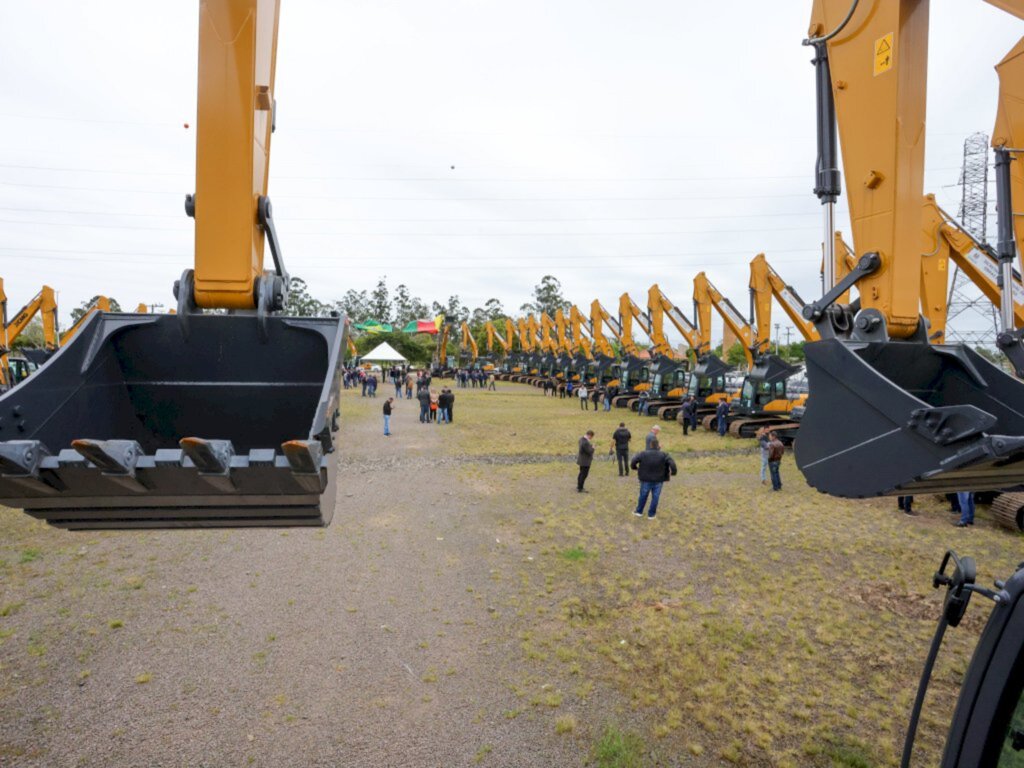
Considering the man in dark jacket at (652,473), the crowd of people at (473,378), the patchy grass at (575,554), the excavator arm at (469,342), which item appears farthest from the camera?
the excavator arm at (469,342)

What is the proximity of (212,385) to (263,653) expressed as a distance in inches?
101

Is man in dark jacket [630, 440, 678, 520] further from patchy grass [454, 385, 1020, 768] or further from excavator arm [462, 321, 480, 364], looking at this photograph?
excavator arm [462, 321, 480, 364]

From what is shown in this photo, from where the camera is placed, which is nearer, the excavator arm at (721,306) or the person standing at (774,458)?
the person standing at (774,458)

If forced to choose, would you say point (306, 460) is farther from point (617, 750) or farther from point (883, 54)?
point (883, 54)

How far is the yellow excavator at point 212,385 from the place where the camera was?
2.40m

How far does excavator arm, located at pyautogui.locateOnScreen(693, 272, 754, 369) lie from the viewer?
2111 centimetres

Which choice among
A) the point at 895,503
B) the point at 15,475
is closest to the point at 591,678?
the point at 15,475

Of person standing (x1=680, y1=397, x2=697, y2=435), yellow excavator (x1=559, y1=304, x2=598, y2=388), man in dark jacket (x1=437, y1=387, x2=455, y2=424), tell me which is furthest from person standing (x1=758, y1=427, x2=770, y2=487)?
yellow excavator (x1=559, y1=304, x2=598, y2=388)

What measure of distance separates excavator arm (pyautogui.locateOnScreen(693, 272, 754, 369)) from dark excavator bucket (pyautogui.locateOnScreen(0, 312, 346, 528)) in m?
19.0

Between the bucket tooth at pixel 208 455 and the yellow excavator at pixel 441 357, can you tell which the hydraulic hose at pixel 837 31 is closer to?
the bucket tooth at pixel 208 455

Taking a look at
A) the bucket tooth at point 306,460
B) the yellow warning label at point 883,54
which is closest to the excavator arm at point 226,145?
the bucket tooth at point 306,460

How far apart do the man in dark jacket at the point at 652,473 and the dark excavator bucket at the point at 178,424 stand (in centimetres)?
623

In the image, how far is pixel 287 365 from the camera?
157 inches

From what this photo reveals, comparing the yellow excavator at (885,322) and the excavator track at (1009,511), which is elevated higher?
the yellow excavator at (885,322)
